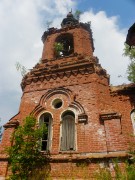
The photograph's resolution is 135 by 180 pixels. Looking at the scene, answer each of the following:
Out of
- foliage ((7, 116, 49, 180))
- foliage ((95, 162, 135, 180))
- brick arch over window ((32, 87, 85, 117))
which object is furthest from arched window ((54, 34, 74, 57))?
foliage ((95, 162, 135, 180))

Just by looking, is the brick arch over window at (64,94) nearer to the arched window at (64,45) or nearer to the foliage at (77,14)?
the arched window at (64,45)

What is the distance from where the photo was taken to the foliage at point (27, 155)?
8391 millimetres

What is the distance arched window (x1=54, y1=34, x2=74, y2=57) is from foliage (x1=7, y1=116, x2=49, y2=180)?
6312 mm

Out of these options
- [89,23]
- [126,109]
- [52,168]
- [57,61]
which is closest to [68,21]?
[89,23]

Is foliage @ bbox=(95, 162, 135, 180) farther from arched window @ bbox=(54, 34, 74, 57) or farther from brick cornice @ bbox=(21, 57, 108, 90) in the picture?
arched window @ bbox=(54, 34, 74, 57)

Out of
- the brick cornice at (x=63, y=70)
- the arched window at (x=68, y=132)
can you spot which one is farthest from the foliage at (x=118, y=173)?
the brick cornice at (x=63, y=70)

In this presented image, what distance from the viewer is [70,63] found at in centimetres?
1227

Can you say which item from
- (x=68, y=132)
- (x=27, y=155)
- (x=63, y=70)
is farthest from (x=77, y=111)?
(x=27, y=155)

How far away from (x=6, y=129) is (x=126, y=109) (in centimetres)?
506

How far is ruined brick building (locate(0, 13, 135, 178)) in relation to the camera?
28.6ft

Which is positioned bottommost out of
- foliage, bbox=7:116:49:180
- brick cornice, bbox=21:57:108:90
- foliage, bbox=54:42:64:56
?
foliage, bbox=7:116:49:180

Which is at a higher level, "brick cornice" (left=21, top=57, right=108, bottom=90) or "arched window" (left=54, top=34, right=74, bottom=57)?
"arched window" (left=54, top=34, right=74, bottom=57)

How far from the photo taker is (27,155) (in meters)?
8.54

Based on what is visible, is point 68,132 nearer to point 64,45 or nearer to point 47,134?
point 47,134
